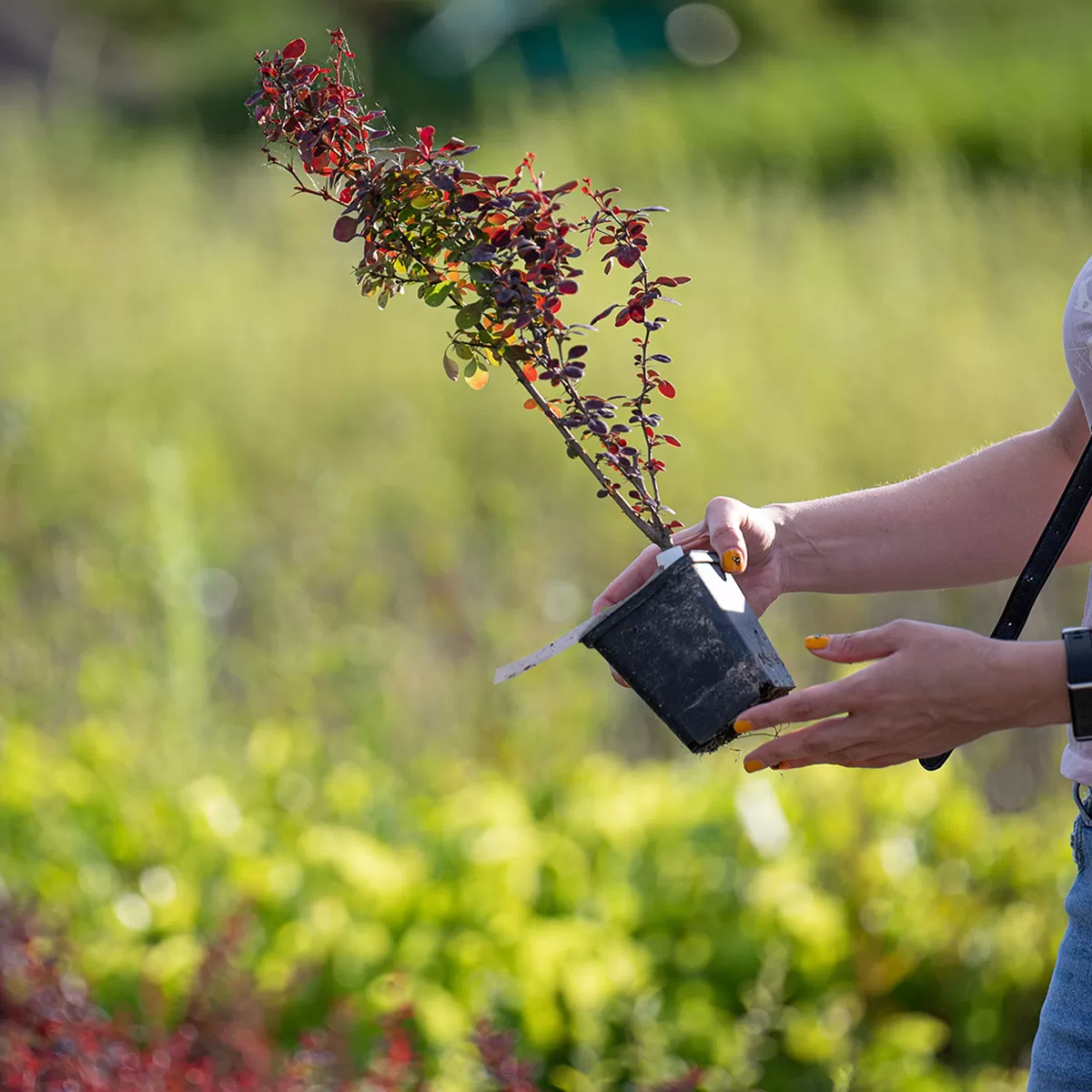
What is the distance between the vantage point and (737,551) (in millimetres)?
1217

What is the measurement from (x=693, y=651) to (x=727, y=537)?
0.38 ft

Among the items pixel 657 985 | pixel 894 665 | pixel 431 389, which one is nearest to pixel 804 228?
pixel 431 389

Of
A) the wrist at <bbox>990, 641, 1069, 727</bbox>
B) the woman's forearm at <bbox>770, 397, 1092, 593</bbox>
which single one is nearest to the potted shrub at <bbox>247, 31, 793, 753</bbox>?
the woman's forearm at <bbox>770, 397, 1092, 593</bbox>

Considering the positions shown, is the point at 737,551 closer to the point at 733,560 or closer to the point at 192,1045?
the point at 733,560

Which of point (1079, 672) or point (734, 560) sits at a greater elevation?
point (734, 560)

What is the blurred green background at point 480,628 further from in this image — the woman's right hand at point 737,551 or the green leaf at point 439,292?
the green leaf at point 439,292

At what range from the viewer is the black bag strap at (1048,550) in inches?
45.1

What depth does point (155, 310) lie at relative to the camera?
576 cm

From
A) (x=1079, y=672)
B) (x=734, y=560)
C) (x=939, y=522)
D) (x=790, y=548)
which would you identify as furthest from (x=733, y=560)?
(x=1079, y=672)

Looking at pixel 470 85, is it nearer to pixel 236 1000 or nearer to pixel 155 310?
pixel 155 310

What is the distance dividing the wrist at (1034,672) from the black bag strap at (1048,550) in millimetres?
163

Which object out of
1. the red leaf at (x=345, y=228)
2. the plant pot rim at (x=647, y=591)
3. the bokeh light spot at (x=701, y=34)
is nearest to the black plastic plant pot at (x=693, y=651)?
the plant pot rim at (x=647, y=591)

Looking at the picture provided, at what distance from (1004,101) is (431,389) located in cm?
641

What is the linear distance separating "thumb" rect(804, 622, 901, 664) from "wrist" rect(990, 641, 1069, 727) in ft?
0.25
